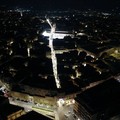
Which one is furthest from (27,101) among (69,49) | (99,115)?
(69,49)

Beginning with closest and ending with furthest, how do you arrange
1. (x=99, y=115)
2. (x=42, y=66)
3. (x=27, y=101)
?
(x=99, y=115) < (x=27, y=101) < (x=42, y=66)

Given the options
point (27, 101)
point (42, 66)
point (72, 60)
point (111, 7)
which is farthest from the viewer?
point (111, 7)

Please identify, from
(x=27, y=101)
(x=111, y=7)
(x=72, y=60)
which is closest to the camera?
(x=27, y=101)

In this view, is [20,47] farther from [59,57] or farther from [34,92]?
[34,92]

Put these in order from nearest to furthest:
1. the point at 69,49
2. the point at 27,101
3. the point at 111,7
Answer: the point at 27,101, the point at 69,49, the point at 111,7

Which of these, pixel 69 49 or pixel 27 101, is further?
pixel 69 49

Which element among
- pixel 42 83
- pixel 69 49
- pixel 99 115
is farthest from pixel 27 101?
pixel 69 49

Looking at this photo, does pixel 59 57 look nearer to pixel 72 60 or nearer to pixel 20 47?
pixel 72 60

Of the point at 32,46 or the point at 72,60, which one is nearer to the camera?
the point at 72,60
